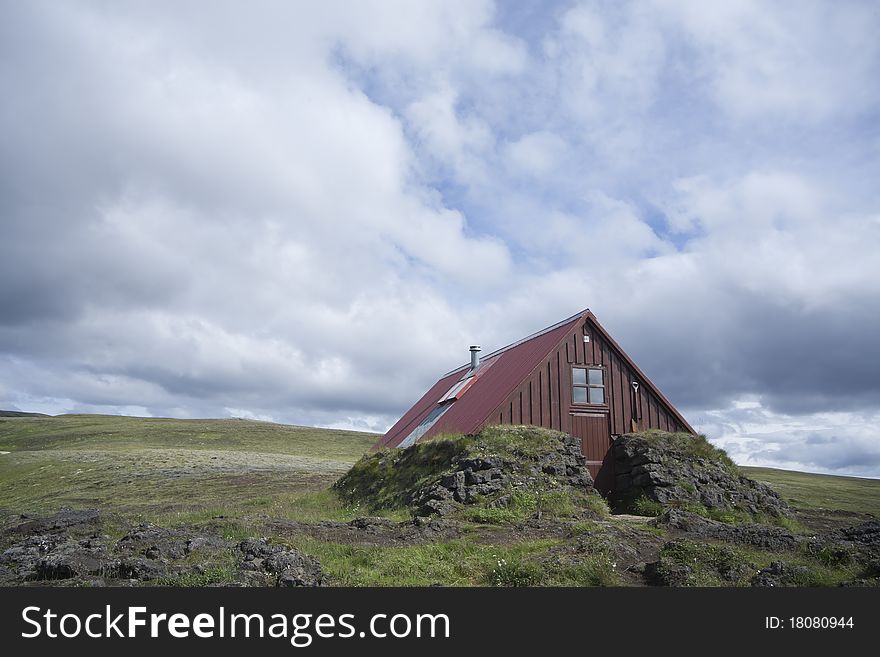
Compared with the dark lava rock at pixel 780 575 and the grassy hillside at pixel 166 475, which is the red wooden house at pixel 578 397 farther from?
the dark lava rock at pixel 780 575

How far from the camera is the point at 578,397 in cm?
3083

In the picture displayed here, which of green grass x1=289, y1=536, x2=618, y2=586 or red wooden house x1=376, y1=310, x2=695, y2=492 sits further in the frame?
red wooden house x1=376, y1=310, x2=695, y2=492

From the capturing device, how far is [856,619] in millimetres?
11203

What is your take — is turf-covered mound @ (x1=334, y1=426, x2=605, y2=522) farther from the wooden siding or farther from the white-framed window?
the white-framed window

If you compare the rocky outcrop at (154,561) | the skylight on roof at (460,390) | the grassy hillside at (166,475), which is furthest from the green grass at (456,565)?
the skylight on roof at (460,390)

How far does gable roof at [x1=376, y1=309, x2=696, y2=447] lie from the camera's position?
3019 centimetres

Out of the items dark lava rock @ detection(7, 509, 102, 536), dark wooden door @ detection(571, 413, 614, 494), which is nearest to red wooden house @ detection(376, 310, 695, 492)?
dark wooden door @ detection(571, 413, 614, 494)

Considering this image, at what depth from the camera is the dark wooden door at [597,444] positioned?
2995 centimetres

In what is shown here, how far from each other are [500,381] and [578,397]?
4199 millimetres

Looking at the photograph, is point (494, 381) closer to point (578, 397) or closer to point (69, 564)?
point (578, 397)

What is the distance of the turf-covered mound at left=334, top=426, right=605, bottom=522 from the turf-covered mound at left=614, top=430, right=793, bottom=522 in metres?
3.23

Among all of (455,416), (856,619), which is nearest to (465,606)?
(856,619)

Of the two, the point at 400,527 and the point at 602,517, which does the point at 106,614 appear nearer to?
the point at 400,527

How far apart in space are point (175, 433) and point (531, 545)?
312 feet
